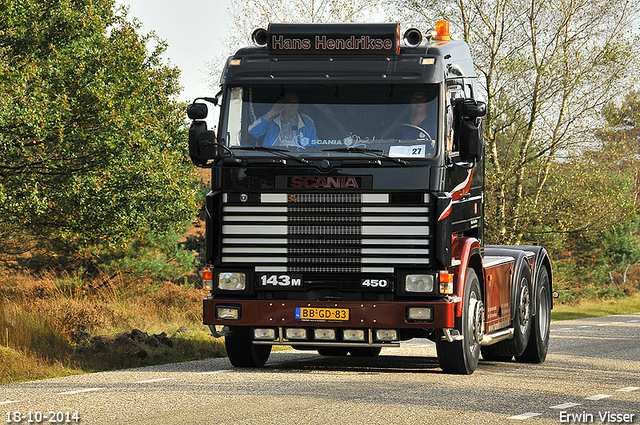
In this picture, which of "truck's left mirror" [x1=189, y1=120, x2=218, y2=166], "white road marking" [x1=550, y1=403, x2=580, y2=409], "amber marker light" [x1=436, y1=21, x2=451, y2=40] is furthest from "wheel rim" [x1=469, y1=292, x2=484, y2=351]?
"truck's left mirror" [x1=189, y1=120, x2=218, y2=166]

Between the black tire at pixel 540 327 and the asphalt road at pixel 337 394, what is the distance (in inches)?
17.5

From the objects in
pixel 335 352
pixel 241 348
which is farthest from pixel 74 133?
pixel 241 348

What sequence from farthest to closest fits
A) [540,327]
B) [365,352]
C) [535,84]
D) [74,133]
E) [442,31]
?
[535,84] < [74,133] < [540,327] < [365,352] < [442,31]

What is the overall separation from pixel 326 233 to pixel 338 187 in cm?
51

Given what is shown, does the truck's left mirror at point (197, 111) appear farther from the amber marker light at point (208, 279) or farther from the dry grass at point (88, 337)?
the dry grass at point (88, 337)

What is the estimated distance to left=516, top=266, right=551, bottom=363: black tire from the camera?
514 inches

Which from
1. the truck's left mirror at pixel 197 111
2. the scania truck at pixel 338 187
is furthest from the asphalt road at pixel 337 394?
the truck's left mirror at pixel 197 111

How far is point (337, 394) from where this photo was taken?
8633 mm

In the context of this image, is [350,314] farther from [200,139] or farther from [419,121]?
[200,139]

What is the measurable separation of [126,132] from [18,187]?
10.3 ft

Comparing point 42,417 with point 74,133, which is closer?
point 42,417

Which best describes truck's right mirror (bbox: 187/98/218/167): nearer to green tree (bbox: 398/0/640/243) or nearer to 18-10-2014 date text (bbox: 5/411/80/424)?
18-10-2014 date text (bbox: 5/411/80/424)

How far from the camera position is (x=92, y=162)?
21406 millimetres

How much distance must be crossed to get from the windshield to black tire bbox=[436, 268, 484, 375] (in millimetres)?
1835
